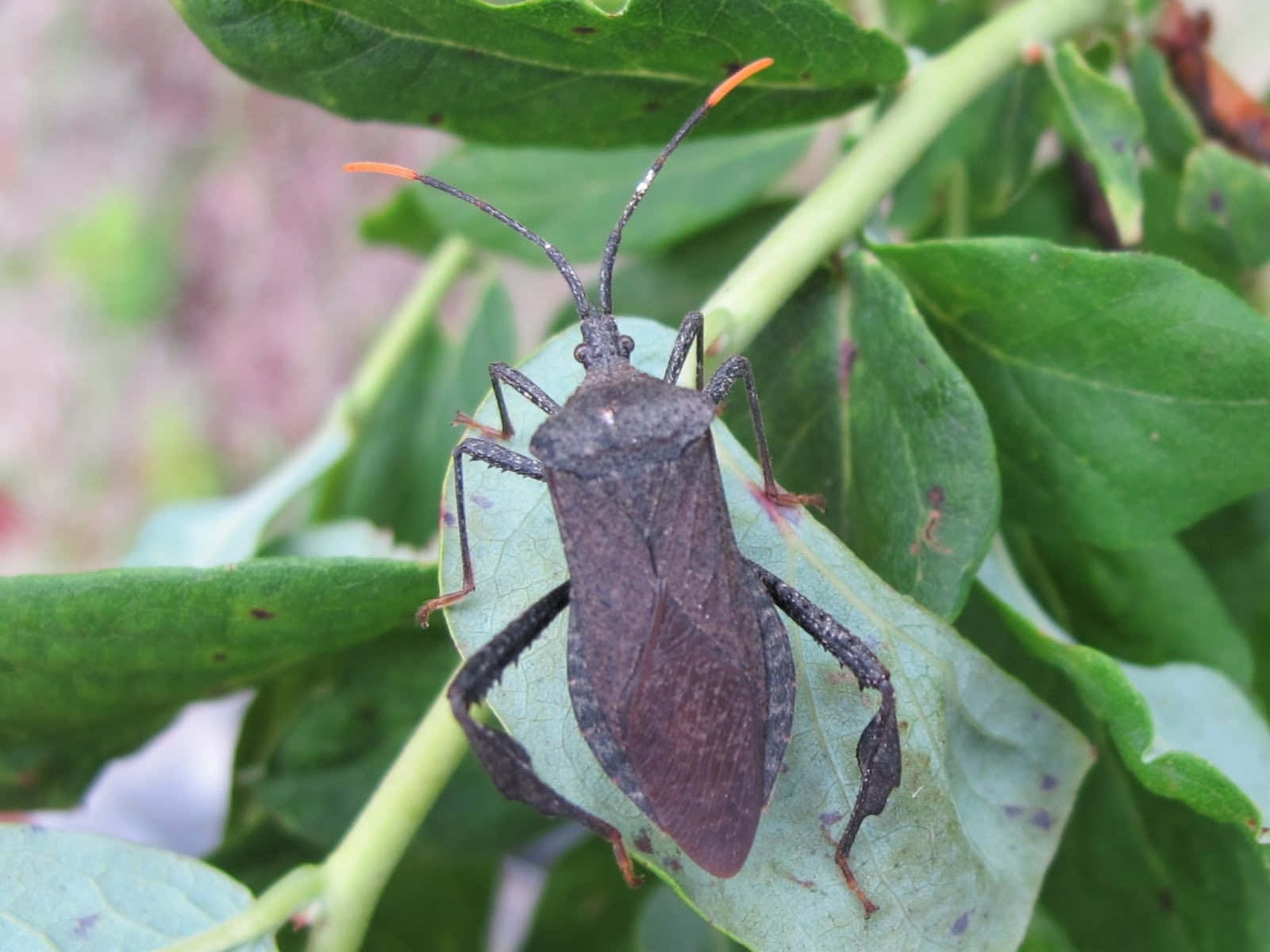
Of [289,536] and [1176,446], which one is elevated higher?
[1176,446]

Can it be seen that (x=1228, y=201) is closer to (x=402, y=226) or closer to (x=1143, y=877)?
(x=1143, y=877)

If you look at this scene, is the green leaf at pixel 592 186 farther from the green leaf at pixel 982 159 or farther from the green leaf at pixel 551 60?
the green leaf at pixel 551 60

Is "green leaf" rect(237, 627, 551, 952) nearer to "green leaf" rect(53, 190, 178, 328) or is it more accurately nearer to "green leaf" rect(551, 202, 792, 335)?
"green leaf" rect(551, 202, 792, 335)

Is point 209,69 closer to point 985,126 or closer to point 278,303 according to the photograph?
point 278,303

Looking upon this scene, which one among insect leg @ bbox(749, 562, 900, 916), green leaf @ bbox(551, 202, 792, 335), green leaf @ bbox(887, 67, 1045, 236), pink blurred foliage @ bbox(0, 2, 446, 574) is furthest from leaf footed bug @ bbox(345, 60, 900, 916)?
pink blurred foliage @ bbox(0, 2, 446, 574)

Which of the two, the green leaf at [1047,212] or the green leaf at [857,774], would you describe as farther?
the green leaf at [1047,212]

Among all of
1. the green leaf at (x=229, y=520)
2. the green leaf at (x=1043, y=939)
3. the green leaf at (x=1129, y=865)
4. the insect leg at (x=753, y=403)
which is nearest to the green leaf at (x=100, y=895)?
the green leaf at (x=229, y=520)

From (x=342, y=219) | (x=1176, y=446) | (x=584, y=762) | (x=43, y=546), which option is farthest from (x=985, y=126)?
(x=43, y=546)
